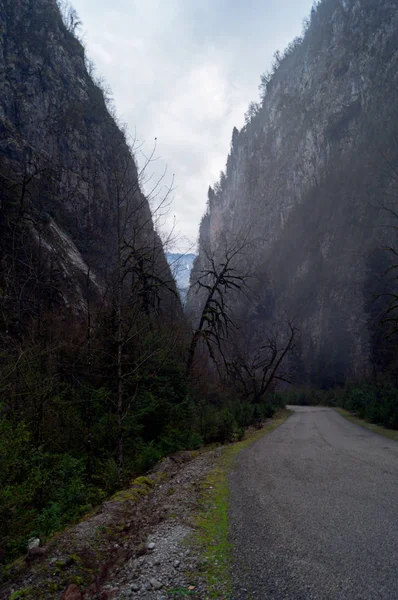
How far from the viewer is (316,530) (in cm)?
367

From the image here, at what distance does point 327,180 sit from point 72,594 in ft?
246

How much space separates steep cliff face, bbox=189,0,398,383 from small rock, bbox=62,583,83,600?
42.5 meters

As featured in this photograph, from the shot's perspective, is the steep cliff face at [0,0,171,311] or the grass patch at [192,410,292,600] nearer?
the grass patch at [192,410,292,600]

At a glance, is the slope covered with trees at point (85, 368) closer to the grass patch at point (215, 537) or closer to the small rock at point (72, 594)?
the small rock at point (72, 594)

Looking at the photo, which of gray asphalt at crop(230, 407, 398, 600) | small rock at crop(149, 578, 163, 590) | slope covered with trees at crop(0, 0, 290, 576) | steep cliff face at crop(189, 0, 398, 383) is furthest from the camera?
steep cliff face at crop(189, 0, 398, 383)

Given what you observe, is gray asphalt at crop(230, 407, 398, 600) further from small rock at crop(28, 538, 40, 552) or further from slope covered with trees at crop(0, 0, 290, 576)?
slope covered with trees at crop(0, 0, 290, 576)

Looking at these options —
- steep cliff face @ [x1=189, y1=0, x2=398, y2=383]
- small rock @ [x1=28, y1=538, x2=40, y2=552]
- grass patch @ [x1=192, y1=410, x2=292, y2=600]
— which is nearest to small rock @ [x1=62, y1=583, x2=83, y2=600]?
grass patch @ [x1=192, y1=410, x2=292, y2=600]

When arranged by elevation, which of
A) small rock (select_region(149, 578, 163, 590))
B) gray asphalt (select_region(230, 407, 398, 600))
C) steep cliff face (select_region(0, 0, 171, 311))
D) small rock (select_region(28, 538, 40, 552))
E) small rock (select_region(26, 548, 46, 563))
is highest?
steep cliff face (select_region(0, 0, 171, 311))

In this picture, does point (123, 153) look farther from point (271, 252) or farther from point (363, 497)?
point (271, 252)

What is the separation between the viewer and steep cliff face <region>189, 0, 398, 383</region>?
168 feet

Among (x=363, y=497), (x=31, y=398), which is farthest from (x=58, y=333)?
(x=363, y=497)

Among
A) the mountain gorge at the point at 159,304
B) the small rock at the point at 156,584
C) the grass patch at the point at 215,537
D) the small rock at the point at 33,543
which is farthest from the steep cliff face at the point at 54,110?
the small rock at the point at 156,584

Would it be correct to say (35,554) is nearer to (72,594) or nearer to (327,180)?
(72,594)

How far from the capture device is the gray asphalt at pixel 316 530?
267 centimetres
